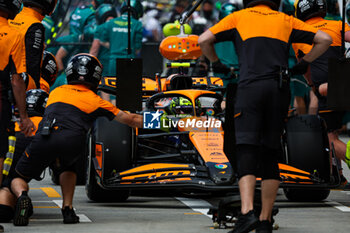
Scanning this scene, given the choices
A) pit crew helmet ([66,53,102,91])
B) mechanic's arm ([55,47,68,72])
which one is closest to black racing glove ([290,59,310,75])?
pit crew helmet ([66,53,102,91])

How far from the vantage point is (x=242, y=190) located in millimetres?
6406

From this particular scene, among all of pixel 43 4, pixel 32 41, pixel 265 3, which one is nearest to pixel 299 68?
pixel 265 3

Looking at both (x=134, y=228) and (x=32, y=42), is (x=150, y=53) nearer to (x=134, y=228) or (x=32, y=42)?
(x=32, y=42)

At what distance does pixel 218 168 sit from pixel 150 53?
7853 millimetres

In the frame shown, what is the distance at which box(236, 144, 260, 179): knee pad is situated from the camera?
21.1 feet

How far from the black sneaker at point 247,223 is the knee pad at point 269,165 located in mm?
314

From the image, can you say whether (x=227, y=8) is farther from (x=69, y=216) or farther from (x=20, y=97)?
(x=20, y=97)

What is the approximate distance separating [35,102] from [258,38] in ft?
8.63

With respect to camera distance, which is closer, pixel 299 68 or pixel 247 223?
pixel 247 223

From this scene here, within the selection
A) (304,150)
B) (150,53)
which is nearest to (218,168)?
(304,150)

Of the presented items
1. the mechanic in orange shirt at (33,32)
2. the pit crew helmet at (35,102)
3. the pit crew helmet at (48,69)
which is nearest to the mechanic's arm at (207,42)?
the mechanic in orange shirt at (33,32)

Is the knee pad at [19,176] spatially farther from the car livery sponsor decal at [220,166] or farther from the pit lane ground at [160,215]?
the car livery sponsor decal at [220,166]

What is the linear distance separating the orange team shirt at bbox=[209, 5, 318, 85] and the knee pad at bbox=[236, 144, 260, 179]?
45 centimetres

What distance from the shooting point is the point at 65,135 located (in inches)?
293
